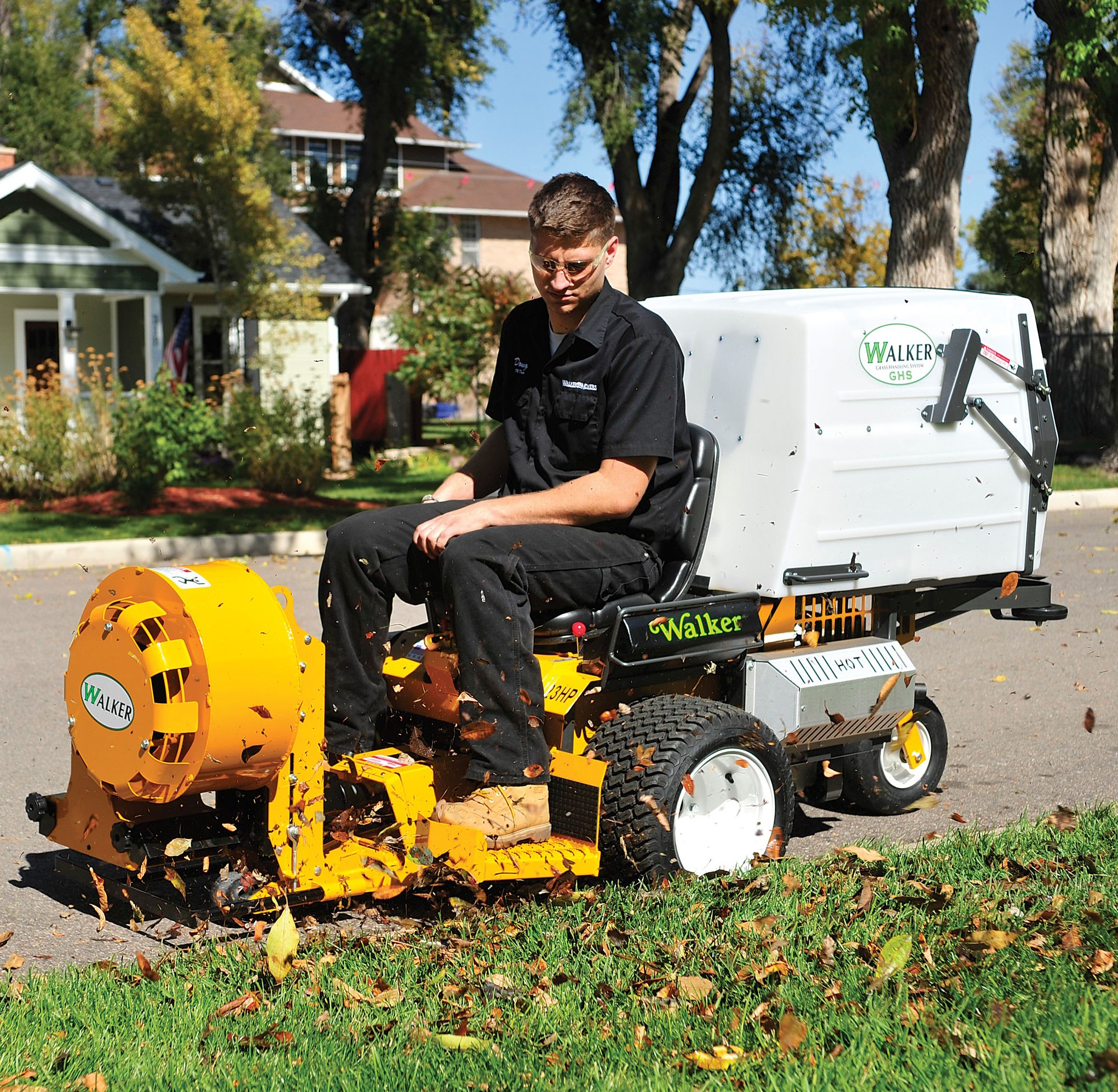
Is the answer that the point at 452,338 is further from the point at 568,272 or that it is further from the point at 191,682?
the point at 191,682

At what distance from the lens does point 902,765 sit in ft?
17.4

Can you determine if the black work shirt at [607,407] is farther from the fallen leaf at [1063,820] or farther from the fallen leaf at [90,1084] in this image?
the fallen leaf at [90,1084]

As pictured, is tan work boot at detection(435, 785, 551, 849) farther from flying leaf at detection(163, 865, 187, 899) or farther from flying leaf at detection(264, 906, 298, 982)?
flying leaf at detection(163, 865, 187, 899)

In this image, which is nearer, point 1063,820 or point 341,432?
point 1063,820

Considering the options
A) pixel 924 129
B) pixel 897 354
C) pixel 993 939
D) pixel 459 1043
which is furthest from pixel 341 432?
pixel 459 1043

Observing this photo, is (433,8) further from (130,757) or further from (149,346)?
(130,757)

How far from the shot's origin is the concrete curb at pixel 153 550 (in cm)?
1188

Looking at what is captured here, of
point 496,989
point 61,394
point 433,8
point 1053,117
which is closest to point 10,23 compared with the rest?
point 433,8

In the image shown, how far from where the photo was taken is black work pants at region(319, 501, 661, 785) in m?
3.93

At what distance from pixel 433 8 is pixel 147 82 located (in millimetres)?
5423

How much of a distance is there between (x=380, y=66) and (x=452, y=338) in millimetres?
4908

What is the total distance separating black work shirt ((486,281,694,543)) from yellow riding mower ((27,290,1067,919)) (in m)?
0.18

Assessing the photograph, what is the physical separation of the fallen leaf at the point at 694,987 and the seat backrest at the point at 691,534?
1.39m

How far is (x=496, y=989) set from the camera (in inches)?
131
